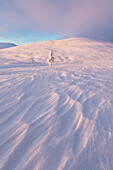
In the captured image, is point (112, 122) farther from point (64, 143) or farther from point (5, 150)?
point (5, 150)

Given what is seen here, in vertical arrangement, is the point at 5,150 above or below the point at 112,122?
below

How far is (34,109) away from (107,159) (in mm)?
1780

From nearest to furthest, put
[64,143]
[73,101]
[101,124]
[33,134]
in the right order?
[64,143], [33,134], [101,124], [73,101]

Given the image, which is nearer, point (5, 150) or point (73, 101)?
point (5, 150)

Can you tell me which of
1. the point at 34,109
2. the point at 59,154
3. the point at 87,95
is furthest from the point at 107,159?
the point at 87,95

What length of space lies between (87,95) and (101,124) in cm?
131

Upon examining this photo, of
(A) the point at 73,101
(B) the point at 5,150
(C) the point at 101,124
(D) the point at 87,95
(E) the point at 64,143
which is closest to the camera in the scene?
(B) the point at 5,150

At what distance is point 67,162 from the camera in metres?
1.37

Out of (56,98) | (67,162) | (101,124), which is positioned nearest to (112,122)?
(101,124)

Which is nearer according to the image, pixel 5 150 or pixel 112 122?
pixel 5 150

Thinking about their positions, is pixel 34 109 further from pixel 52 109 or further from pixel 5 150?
pixel 5 150

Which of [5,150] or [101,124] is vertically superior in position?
[101,124]

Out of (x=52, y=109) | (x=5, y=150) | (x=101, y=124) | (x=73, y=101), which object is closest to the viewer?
(x=5, y=150)

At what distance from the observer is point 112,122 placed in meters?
2.11
